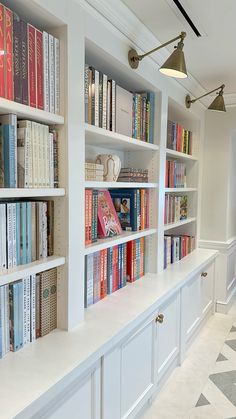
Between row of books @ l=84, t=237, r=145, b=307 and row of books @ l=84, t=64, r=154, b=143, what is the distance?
0.70 meters

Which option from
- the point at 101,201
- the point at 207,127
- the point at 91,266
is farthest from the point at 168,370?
the point at 207,127

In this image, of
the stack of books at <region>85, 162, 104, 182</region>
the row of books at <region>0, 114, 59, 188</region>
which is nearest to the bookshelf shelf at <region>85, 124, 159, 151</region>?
the stack of books at <region>85, 162, 104, 182</region>

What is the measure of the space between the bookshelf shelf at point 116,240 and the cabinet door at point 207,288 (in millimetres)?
895

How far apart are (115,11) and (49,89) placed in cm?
58

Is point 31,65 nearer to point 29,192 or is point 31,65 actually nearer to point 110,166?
point 29,192

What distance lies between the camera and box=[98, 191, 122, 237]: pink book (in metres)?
1.80

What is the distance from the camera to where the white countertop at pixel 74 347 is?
100 cm

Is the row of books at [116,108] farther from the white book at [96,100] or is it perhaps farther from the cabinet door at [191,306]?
the cabinet door at [191,306]

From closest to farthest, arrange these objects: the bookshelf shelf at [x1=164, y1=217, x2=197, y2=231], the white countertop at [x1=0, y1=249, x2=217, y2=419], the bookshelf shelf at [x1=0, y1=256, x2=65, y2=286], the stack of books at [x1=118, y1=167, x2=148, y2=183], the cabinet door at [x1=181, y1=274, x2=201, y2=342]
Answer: the white countertop at [x1=0, y1=249, x2=217, y2=419] → the bookshelf shelf at [x1=0, y1=256, x2=65, y2=286] → the stack of books at [x1=118, y1=167, x2=148, y2=183] → the cabinet door at [x1=181, y1=274, x2=201, y2=342] → the bookshelf shelf at [x1=164, y1=217, x2=197, y2=231]

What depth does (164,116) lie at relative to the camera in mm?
2203

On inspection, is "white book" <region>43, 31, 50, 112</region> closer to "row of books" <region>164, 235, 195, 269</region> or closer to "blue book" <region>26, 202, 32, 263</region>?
"blue book" <region>26, 202, 32, 263</region>

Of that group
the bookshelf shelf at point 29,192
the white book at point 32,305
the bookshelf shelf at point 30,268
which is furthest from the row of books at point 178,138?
the white book at point 32,305

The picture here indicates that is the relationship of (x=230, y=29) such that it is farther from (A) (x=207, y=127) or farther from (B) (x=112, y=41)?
(A) (x=207, y=127)

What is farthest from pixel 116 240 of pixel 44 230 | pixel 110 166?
pixel 44 230
